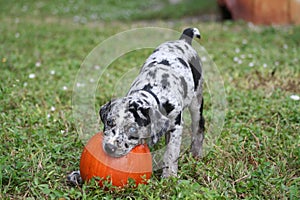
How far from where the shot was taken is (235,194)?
157 inches

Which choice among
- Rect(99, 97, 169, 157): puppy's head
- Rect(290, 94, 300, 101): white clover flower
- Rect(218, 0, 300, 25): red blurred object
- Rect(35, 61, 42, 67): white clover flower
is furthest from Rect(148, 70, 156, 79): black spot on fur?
Rect(218, 0, 300, 25): red blurred object

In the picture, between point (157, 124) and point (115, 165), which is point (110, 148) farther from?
point (157, 124)

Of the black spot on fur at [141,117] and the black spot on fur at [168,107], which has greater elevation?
the black spot on fur at [141,117]

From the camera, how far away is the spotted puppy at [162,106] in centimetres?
375

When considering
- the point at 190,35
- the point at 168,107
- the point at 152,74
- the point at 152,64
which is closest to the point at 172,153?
the point at 168,107

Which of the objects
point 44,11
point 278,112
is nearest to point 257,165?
point 278,112

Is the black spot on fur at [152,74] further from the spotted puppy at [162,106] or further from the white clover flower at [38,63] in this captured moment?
the white clover flower at [38,63]

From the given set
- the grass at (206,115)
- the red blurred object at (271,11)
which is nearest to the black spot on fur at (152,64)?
the grass at (206,115)

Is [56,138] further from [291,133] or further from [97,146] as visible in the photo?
[291,133]

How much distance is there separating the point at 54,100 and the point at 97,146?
2525 millimetres

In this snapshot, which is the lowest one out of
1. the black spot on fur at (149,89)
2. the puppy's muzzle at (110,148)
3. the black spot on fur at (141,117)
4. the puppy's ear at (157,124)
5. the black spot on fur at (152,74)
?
the puppy's muzzle at (110,148)

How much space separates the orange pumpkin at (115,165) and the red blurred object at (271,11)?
8.48 m

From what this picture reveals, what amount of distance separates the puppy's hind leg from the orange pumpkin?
103 centimetres

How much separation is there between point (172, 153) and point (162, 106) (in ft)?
1.45
